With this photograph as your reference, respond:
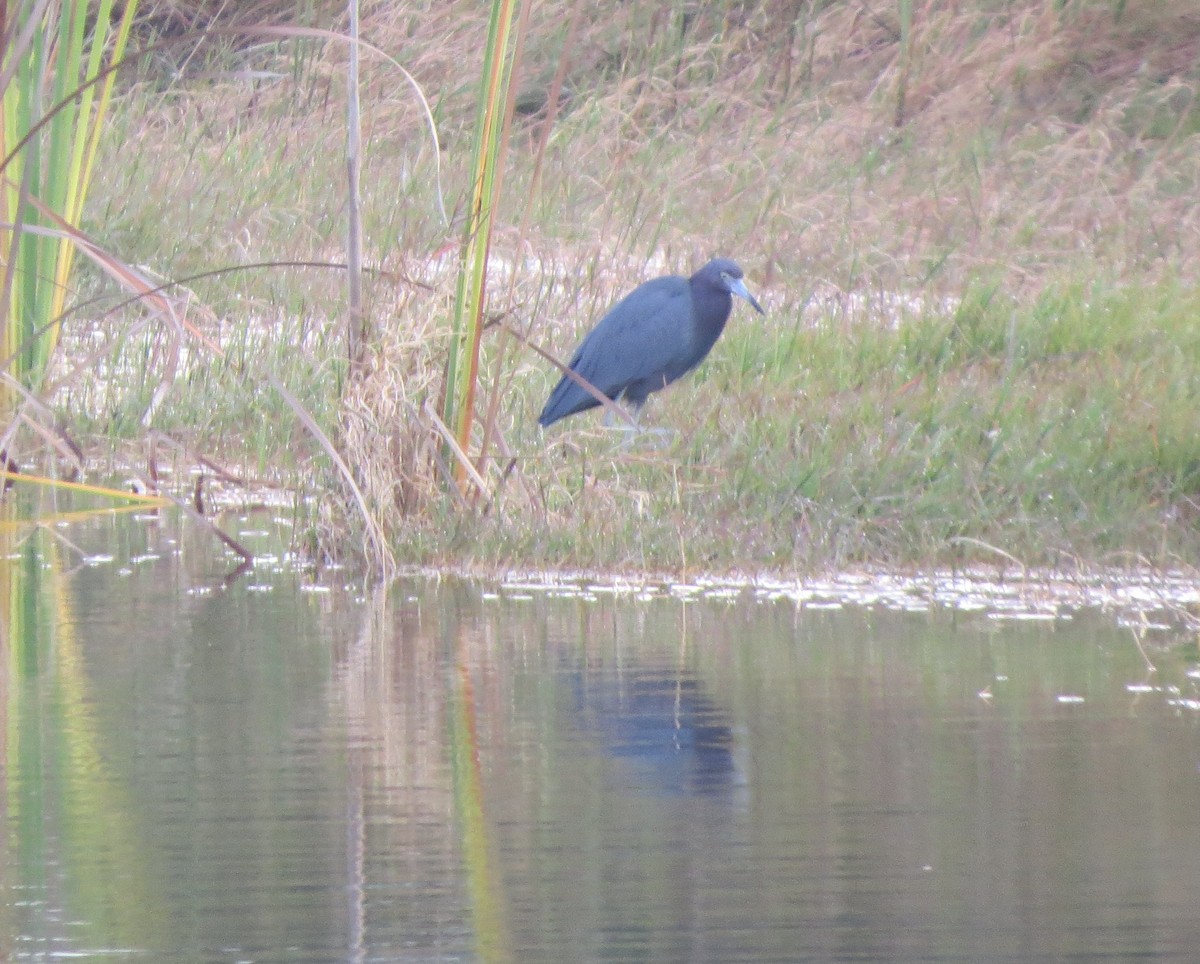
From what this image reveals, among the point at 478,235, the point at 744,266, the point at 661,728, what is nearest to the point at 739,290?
the point at 744,266

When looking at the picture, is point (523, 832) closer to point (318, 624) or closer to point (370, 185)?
point (318, 624)

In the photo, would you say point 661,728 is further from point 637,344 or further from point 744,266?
point 744,266

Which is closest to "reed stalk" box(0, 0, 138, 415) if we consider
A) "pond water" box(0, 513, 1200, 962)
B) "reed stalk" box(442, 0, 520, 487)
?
"reed stalk" box(442, 0, 520, 487)

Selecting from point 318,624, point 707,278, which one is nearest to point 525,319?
point 707,278

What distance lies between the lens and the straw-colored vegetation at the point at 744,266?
15.0ft

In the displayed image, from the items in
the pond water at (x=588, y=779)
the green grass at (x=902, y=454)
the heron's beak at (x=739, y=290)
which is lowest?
the pond water at (x=588, y=779)

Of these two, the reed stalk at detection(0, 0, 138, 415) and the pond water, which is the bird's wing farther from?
the pond water

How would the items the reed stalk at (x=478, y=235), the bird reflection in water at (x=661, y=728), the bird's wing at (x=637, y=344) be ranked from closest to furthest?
the bird reflection in water at (x=661, y=728) < the reed stalk at (x=478, y=235) < the bird's wing at (x=637, y=344)

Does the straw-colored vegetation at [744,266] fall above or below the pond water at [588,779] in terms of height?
above

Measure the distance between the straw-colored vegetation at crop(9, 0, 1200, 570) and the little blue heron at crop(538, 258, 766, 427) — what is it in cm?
19

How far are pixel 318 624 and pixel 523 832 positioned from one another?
4.53ft

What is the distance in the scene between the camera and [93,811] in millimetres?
2396

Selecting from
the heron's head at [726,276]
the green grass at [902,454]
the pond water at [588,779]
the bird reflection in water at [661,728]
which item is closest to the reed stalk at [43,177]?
the green grass at [902,454]

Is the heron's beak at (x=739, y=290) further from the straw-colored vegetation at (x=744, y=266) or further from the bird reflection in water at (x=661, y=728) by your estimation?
the bird reflection in water at (x=661, y=728)
